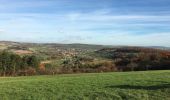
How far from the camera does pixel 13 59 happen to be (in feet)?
140

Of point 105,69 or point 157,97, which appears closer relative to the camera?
point 157,97

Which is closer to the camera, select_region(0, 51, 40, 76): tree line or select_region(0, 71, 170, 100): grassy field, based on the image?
select_region(0, 71, 170, 100): grassy field

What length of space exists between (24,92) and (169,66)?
25502 mm

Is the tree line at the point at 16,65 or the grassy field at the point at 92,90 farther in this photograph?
the tree line at the point at 16,65

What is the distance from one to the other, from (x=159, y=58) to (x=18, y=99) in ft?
100

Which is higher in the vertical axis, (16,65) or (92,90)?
(92,90)

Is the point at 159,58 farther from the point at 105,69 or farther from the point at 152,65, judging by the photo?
the point at 105,69

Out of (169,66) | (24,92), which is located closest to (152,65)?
(169,66)

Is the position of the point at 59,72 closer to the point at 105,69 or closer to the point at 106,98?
the point at 105,69

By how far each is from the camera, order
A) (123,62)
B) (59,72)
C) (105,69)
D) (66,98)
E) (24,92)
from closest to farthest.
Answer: (66,98), (24,92), (59,72), (105,69), (123,62)

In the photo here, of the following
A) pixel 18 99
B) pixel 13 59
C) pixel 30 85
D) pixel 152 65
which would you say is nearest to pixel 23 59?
pixel 13 59

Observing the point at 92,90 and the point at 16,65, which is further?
the point at 16,65

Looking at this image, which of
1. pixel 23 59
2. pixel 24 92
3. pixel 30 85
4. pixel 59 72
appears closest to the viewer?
pixel 24 92

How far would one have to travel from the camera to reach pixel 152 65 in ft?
131
